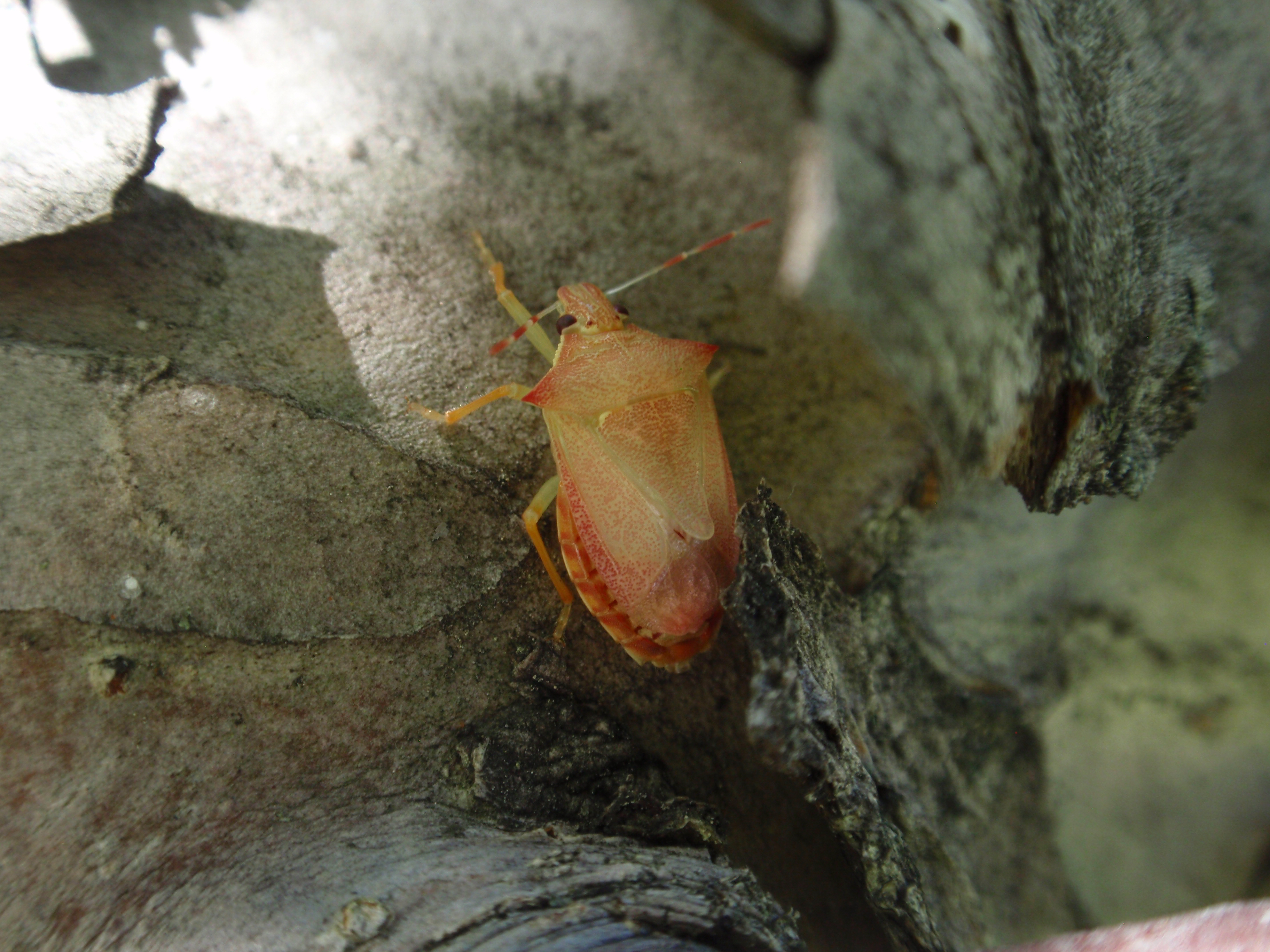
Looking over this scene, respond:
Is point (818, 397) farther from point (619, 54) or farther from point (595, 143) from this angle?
point (619, 54)

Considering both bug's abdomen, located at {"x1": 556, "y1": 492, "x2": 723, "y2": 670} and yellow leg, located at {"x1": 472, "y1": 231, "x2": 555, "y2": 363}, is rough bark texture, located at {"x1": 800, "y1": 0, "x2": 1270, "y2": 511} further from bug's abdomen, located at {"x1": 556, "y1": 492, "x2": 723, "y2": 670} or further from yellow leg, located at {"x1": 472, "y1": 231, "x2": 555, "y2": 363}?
yellow leg, located at {"x1": 472, "y1": 231, "x2": 555, "y2": 363}

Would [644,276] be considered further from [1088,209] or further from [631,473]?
[1088,209]

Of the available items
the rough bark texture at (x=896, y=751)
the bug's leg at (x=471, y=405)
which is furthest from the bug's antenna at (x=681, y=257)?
the rough bark texture at (x=896, y=751)

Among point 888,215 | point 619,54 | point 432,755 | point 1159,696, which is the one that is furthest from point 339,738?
point 1159,696

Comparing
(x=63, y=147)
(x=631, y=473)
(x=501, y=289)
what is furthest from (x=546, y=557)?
(x=63, y=147)

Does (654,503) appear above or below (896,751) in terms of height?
above

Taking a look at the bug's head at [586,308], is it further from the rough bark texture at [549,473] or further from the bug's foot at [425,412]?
the bug's foot at [425,412]
